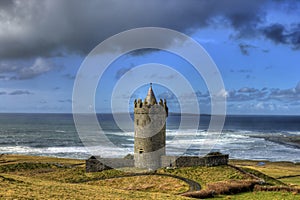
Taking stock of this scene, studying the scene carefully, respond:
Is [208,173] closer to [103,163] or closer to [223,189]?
[223,189]

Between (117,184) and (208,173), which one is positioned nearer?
(117,184)

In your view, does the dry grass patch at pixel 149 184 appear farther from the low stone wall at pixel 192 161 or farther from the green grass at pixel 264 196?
the green grass at pixel 264 196

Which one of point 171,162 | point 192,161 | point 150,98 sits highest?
point 150,98

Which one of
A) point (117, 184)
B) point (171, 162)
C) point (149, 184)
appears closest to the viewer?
point (149, 184)

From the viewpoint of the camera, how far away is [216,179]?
105ft

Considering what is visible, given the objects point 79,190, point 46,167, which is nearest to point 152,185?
point 79,190

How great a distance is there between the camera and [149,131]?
122ft

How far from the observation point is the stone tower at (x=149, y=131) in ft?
122

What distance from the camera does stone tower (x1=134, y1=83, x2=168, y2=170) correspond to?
37188 mm

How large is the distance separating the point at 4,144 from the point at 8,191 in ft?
300

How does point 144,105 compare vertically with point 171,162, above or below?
above

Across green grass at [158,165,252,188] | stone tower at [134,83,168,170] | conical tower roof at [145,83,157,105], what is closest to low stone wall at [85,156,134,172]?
stone tower at [134,83,168,170]

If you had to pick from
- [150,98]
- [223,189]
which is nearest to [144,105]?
[150,98]

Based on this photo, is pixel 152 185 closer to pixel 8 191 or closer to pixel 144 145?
pixel 144 145
